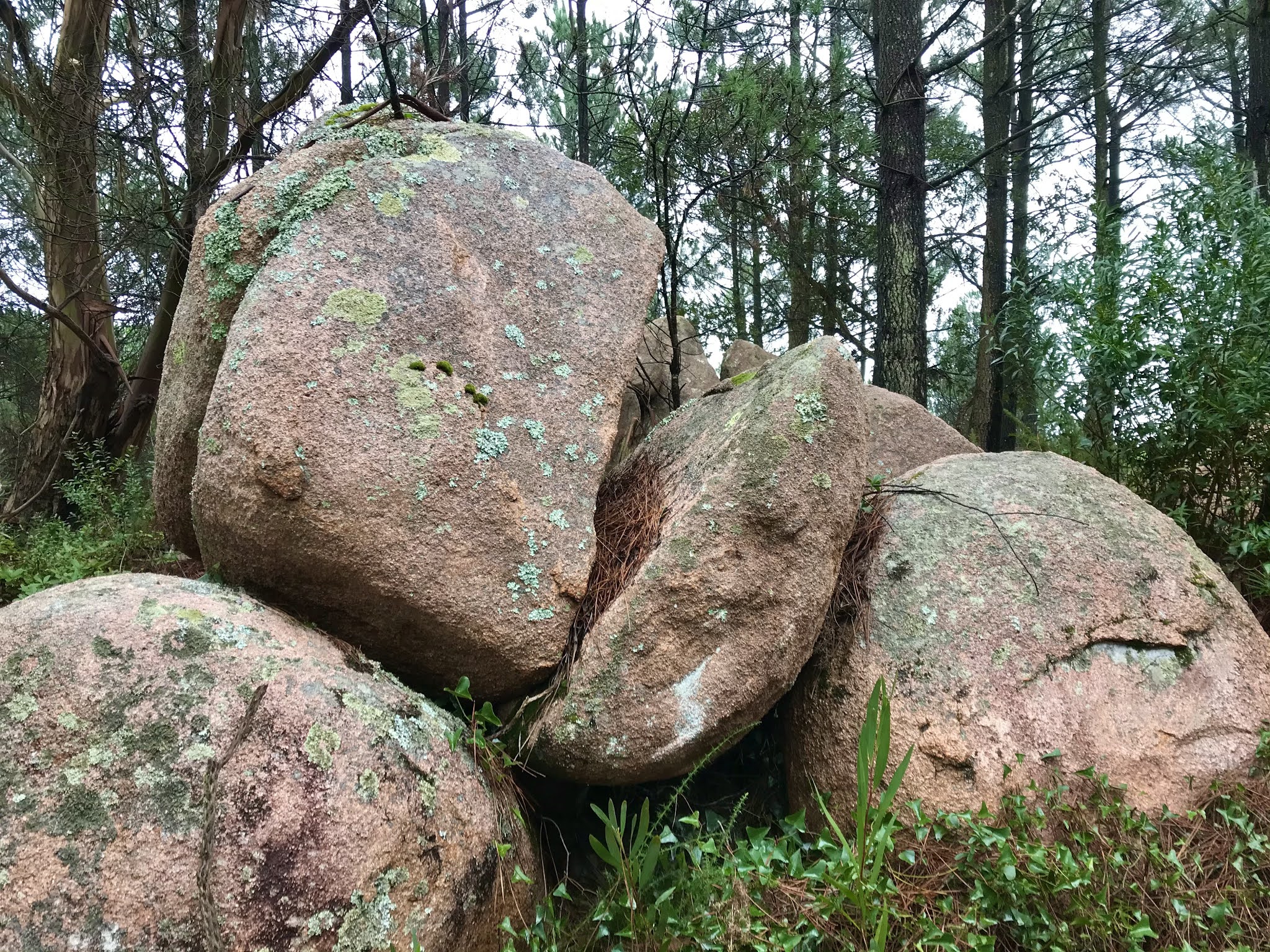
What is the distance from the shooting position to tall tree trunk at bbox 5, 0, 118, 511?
20.5ft

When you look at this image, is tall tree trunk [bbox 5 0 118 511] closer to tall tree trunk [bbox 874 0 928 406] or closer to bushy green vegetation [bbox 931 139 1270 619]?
tall tree trunk [bbox 874 0 928 406]

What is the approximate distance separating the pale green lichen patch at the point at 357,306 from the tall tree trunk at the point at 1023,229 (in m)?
3.85

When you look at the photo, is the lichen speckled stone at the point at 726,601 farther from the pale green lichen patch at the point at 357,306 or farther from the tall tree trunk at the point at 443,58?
the tall tree trunk at the point at 443,58

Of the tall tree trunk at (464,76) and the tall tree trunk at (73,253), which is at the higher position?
the tall tree trunk at (464,76)

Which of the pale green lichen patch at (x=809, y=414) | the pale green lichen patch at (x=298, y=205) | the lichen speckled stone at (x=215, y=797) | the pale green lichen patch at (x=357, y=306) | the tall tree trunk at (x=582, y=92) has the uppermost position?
the tall tree trunk at (x=582, y=92)

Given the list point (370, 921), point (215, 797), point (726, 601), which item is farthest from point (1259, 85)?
point (215, 797)

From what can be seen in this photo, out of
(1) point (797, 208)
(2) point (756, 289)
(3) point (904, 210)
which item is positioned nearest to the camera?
(3) point (904, 210)

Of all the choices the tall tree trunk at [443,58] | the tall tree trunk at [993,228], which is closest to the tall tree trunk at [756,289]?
the tall tree trunk at [993,228]

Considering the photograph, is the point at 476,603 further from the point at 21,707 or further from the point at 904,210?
the point at 904,210

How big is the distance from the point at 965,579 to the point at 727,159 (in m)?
4.44

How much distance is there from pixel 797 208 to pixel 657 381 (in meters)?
2.99

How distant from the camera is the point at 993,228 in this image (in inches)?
436

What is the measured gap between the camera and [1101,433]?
4.71 m

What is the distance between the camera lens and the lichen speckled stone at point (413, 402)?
8.50 ft
